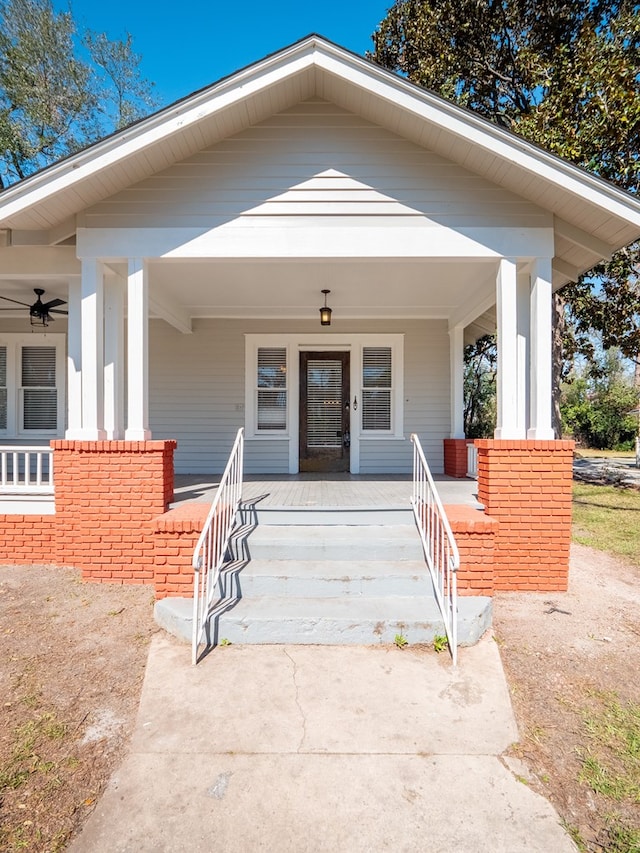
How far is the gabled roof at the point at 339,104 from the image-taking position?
170 inches

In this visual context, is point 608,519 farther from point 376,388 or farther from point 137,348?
point 137,348

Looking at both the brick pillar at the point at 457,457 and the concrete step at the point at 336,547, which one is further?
the brick pillar at the point at 457,457

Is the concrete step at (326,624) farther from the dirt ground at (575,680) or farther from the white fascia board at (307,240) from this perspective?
the white fascia board at (307,240)

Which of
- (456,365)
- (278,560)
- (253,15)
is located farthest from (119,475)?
(253,15)

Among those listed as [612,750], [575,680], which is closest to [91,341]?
[575,680]

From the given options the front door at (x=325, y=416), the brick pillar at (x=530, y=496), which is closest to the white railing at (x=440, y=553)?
the brick pillar at (x=530, y=496)

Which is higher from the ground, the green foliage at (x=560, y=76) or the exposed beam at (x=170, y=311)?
the green foliage at (x=560, y=76)

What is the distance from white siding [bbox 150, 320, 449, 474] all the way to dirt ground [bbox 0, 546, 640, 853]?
3.63m

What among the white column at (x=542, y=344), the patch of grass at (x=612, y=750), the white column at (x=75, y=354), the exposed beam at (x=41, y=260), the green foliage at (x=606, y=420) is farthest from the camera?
the green foliage at (x=606, y=420)

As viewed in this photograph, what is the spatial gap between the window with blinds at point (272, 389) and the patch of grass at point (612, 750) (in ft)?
20.5

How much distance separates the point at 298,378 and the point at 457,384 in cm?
289

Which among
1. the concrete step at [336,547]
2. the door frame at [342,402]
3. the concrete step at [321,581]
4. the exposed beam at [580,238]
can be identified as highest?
the exposed beam at [580,238]

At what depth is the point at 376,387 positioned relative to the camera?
833cm

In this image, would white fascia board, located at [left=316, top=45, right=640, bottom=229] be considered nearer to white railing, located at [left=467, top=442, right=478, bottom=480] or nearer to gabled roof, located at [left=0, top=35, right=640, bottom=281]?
gabled roof, located at [left=0, top=35, right=640, bottom=281]
